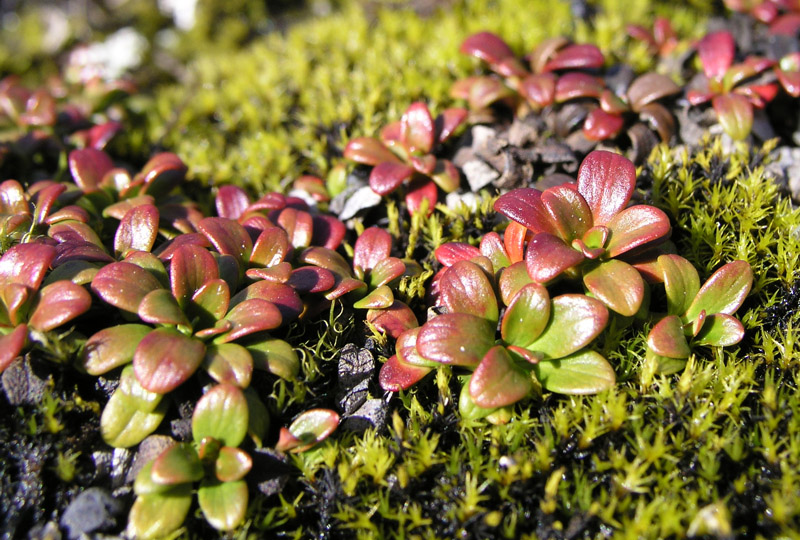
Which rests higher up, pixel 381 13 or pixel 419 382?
pixel 381 13

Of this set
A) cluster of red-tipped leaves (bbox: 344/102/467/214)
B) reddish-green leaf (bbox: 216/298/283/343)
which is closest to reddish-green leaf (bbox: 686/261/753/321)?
cluster of red-tipped leaves (bbox: 344/102/467/214)

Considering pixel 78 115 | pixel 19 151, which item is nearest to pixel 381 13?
pixel 78 115

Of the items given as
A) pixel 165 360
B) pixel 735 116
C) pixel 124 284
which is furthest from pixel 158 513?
pixel 735 116

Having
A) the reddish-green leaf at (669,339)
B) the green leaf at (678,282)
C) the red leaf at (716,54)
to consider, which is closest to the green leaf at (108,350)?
the reddish-green leaf at (669,339)

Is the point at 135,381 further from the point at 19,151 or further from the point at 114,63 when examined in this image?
the point at 114,63

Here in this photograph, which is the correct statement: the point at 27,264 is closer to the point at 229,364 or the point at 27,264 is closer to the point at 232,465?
the point at 229,364

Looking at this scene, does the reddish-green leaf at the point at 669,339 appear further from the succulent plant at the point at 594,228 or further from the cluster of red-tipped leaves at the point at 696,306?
the succulent plant at the point at 594,228
